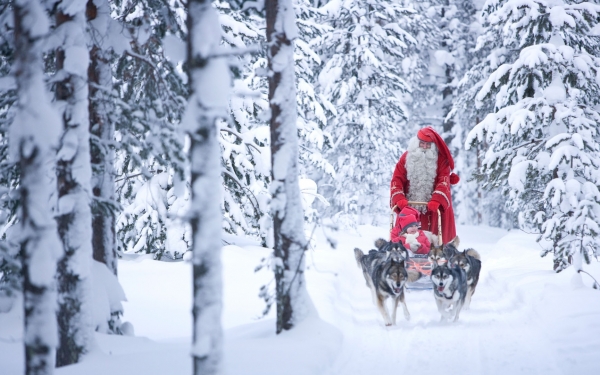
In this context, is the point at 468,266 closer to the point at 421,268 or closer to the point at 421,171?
the point at 421,268

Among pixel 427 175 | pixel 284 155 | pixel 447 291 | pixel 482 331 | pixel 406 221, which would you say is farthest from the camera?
pixel 427 175

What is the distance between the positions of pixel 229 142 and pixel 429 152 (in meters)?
4.24

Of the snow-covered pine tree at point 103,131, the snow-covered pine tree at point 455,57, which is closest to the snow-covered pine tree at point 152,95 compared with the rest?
the snow-covered pine tree at point 103,131

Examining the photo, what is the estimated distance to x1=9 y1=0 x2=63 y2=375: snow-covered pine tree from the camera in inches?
120

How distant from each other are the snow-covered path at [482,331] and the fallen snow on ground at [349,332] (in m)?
0.02

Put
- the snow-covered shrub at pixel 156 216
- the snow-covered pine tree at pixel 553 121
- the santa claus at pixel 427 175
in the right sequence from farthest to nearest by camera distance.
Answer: the santa claus at pixel 427 175, the snow-covered shrub at pixel 156 216, the snow-covered pine tree at pixel 553 121

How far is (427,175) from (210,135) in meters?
8.06

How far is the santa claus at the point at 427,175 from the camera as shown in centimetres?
1045

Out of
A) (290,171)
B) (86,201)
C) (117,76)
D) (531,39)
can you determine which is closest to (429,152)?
(531,39)

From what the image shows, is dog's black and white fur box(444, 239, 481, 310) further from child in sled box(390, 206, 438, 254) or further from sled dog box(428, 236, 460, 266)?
child in sled box(390, 206, 438, 254)

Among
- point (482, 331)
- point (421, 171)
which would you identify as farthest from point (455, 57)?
point (482, 331)

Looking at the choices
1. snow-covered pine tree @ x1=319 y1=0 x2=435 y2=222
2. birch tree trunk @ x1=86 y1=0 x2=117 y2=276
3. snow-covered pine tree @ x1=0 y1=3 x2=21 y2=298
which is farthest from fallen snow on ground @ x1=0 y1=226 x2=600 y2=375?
snow-covered pine tree @ x1=319 y1=0 x2=435 y2=222

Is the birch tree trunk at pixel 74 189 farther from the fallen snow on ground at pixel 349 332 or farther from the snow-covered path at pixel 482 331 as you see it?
the snow-covered path at pixel 482 331

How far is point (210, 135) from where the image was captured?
10.7ft
